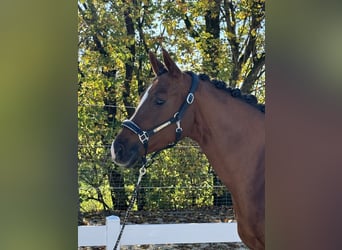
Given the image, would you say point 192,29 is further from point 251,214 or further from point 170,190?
point 251,214

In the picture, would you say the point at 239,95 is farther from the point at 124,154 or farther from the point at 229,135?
the point at 124,154

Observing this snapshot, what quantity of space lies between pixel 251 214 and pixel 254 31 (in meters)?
0.93

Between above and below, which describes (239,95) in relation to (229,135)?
above

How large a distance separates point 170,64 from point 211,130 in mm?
411

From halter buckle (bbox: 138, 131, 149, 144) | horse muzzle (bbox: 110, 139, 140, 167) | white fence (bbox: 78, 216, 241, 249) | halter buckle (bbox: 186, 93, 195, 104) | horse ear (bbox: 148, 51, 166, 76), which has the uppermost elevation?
horse ear (bbox: 148, 51, 166, 76)

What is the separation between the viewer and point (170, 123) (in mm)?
1819

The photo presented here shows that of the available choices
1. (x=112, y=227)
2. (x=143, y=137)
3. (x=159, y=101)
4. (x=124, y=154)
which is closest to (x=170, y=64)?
(x=159, y=101)

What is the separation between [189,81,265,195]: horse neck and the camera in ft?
6.39

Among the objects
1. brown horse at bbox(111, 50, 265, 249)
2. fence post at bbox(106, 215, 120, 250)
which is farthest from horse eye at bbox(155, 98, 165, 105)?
fence post at bbox(106, 215, 120, 250)

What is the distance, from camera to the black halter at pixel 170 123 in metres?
1.75

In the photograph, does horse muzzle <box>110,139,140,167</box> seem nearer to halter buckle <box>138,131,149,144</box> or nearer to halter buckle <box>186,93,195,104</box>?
halter buckle <box>138,131,149,144</box>

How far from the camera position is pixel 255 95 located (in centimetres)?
198
